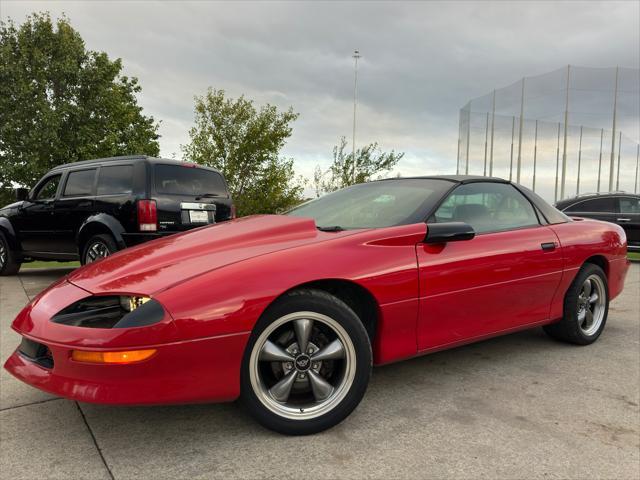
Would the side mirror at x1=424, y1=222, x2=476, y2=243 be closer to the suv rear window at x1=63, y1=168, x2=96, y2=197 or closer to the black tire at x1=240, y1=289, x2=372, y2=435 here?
the black tire at x1=240, y1=289, x2=372, y2=435

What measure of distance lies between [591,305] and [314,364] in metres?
2.70

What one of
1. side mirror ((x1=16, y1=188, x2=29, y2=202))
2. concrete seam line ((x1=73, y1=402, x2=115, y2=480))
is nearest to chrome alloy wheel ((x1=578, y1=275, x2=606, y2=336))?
concrete seam line ((x1=73, y1=402, x2=115, y2=480))

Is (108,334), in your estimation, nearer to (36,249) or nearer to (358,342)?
(358,342)

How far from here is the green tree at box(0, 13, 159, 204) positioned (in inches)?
690

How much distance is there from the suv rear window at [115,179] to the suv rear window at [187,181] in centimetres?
38

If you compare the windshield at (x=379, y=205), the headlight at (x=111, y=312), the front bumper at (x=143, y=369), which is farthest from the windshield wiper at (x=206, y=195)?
the front bumper at (x=143, y=369)

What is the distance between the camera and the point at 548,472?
1.89m

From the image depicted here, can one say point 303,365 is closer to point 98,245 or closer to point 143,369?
point 143,369

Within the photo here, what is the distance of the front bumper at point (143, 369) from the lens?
185cm

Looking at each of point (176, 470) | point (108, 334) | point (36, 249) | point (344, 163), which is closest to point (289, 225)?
point (108, 334)

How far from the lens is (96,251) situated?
19.9 feet

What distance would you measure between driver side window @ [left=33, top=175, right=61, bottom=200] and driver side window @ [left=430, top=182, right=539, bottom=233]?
6266 millimetres

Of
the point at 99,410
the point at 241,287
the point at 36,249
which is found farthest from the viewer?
the point at 36,249

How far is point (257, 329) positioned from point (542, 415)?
5.12 ft
